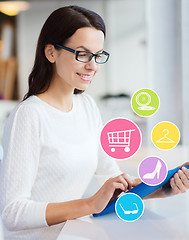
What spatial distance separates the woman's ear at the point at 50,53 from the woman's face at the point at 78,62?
16 millimetres

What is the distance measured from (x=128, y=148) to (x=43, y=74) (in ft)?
0.72

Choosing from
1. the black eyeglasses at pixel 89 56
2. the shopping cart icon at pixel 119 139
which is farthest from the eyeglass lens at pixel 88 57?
the shopping cart icon at pixel 119 139

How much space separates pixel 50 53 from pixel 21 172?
8.1 inches

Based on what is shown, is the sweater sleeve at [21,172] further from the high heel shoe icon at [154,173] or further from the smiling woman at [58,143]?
the high heel shoe icon at [154,173]

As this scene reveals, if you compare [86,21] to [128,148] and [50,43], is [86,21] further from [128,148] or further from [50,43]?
[128,148]

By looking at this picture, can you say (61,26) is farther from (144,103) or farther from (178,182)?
(178,182)

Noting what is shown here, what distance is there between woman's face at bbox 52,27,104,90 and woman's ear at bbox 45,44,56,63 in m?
0.02

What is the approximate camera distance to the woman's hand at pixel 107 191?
0.51 m

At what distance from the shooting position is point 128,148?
1.68 ft

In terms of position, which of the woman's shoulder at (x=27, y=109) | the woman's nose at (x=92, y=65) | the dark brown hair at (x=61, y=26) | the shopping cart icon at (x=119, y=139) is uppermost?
the dark brown hair at (x=61, y=26)

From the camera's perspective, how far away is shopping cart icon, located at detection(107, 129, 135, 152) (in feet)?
1.69

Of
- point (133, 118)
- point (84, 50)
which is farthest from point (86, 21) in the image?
point (133, 118)

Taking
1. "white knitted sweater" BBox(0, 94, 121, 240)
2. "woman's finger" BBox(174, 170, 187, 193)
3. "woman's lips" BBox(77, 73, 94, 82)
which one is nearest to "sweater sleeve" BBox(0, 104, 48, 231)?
"white knitted sweater" BBox(0, 94, 121, 240)

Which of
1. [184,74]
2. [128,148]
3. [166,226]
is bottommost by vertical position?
[166,226]
